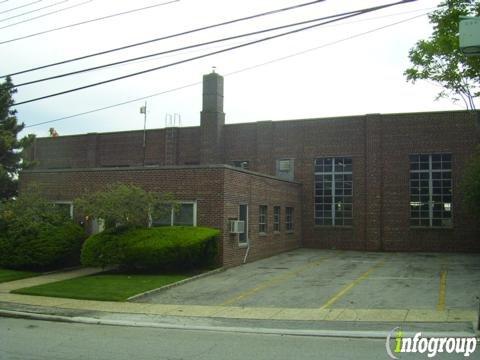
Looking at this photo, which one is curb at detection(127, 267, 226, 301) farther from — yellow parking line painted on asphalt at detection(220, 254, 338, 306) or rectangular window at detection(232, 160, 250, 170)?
rectangular window at detection(232, 160, 250, 170)

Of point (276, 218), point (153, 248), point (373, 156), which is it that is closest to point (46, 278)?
point (153, 248)

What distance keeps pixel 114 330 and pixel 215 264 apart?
9.75 meters

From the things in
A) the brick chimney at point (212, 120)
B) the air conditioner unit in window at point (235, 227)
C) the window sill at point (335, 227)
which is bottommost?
the window sill at point (335, 227)

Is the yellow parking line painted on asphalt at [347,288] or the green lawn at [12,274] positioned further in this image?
the green lawn at [12,274]

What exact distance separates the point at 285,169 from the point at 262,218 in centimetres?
804

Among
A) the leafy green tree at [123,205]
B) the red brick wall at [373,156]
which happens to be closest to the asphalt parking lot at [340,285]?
the leafy green tree at [123,205]

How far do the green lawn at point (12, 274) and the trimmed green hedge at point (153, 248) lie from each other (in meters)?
2.10

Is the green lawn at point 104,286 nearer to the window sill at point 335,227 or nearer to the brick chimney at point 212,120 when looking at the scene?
the window sill at point 335,227

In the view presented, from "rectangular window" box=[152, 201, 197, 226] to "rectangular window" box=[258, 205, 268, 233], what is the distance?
4.47 m

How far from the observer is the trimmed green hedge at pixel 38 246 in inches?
817

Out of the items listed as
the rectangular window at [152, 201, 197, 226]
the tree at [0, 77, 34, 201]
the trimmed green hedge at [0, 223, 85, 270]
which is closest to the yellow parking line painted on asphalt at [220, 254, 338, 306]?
the rectangular window at [152, 201, 197, 226]

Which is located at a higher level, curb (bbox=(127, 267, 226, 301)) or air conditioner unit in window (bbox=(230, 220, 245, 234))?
air conditioner unit in window (bbox=(230, 220, 245, 234))

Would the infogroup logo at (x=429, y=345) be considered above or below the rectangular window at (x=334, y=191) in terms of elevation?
below

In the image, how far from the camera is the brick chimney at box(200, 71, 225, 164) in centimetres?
3456
